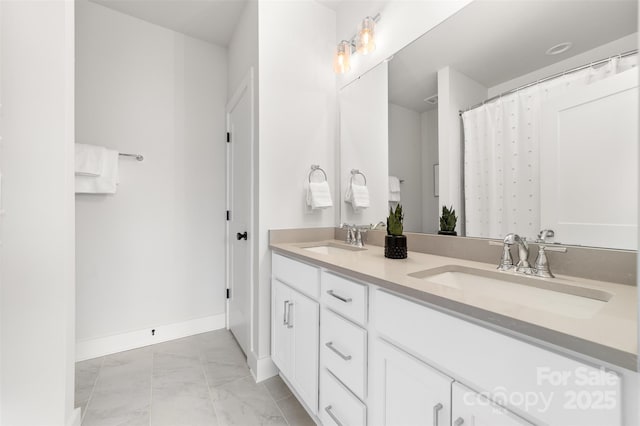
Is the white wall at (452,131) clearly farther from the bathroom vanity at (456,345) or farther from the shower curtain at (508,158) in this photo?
the bathroom vanity at (456,345)

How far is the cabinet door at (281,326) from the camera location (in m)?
1.45

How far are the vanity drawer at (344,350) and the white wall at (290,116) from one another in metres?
0.67

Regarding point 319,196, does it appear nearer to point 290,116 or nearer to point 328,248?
point 328,248

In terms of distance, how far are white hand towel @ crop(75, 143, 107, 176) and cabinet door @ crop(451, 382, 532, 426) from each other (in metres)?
2.35

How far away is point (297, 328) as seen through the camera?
1.36m

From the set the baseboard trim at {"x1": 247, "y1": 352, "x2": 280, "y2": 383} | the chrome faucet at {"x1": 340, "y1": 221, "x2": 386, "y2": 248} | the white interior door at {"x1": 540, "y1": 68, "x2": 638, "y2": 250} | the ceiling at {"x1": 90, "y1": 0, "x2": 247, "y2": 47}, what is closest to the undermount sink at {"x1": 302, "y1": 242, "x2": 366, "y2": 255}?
the chrome faucet at {"x1": 340, "y1": 221, "x2": 386, "y2": 248}

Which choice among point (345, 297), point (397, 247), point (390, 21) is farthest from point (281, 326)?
point (390, 21)

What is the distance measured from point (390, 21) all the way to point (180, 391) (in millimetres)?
2499

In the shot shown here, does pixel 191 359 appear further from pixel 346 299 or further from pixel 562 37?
pixel 562 37

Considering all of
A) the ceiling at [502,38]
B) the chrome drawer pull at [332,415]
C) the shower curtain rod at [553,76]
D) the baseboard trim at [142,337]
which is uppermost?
the ceiling at [502,38]

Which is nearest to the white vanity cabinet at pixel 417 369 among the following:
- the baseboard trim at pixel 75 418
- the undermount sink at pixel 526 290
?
the undermount sink at pixel 526 290

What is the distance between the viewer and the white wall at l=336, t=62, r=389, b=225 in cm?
163

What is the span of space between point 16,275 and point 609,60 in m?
2.28

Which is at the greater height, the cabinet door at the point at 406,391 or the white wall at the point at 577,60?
the white wall at the point at 577,60
